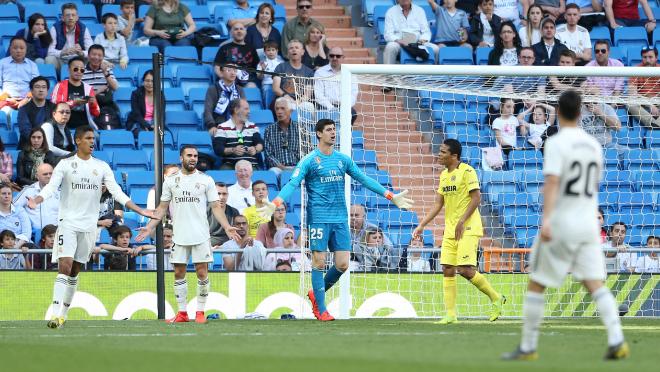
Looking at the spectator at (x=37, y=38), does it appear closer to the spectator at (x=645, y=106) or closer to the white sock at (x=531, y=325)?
the spectator at (x=645, y=106)

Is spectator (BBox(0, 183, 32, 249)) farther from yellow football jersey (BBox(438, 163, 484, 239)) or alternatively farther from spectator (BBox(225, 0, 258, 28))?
yellow football jersey (BBox(438, 163, 484, 239))

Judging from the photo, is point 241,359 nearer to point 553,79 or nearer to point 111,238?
point 111,238

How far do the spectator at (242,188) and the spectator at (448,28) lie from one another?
577 centimetres

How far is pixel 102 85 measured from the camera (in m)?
20.6

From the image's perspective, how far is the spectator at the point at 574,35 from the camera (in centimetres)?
2308

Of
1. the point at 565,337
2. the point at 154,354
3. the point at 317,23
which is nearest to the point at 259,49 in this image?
the point at 317,23

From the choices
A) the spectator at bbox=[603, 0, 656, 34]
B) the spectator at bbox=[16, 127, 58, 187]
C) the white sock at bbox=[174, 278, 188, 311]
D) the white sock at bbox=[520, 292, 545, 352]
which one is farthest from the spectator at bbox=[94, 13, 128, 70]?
the white sock at bbox=[520, 292, 545, 352]

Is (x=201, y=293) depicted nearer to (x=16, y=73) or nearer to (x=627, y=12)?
(x=16, y=73)

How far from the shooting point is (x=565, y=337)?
11375mm

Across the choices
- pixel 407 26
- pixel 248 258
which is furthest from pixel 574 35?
pixel 248 258

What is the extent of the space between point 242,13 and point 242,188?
15.6 feet

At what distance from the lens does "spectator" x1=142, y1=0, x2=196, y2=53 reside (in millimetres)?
22094

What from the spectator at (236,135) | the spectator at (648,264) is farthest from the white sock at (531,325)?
the spectator at (236,135)

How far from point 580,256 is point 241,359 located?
2517mm
